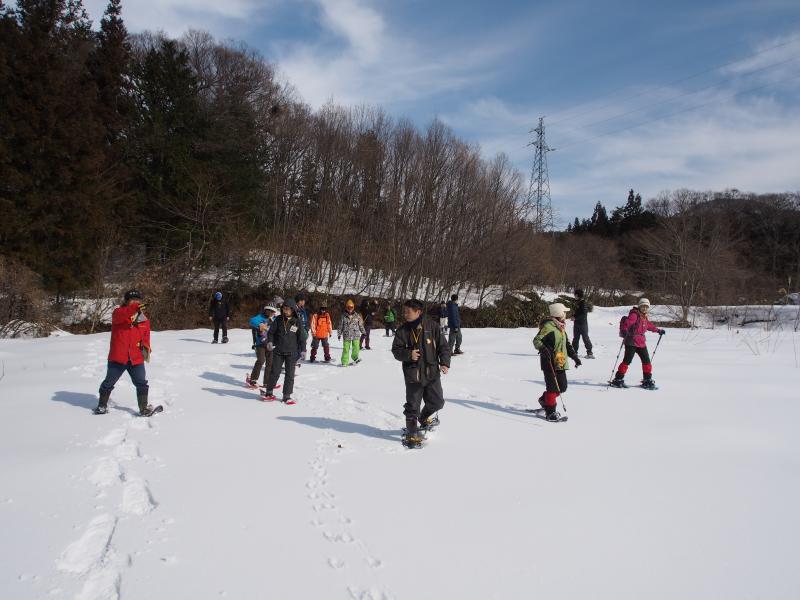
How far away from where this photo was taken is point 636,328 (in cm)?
897

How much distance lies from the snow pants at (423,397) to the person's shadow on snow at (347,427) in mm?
499

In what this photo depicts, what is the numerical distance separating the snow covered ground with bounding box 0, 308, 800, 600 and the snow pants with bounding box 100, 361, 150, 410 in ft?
1.03

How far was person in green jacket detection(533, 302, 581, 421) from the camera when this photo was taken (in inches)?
278

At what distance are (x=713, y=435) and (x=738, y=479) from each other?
162 centimetres

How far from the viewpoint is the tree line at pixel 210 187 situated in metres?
19.6

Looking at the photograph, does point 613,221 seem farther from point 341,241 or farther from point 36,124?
A: point 36,124

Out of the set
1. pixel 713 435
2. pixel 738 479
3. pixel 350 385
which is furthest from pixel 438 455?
pixel 350 385

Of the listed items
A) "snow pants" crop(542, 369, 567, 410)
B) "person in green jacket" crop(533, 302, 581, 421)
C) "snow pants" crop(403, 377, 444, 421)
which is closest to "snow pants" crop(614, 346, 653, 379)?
"person in green jacket" crop(533, 302, 581, 421)

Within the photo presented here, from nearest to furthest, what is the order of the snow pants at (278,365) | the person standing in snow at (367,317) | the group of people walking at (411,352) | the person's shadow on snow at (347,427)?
the group of people walking at (411,352) < the person's shadow on snow at (347,427) < the snow pants at (278,365) < the person standing in snow at (367,317)

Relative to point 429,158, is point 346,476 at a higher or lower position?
lower

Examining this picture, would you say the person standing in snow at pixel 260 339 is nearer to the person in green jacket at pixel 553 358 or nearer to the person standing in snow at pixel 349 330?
the person standing in snow at pixel 349 330

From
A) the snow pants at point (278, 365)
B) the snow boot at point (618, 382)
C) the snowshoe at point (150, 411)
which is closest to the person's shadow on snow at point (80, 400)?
the snowshoe at point (150, 411)

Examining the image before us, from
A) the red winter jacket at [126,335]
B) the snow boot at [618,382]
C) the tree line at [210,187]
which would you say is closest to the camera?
the red winter jacket at [126,335]

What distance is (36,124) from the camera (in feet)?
63.3
